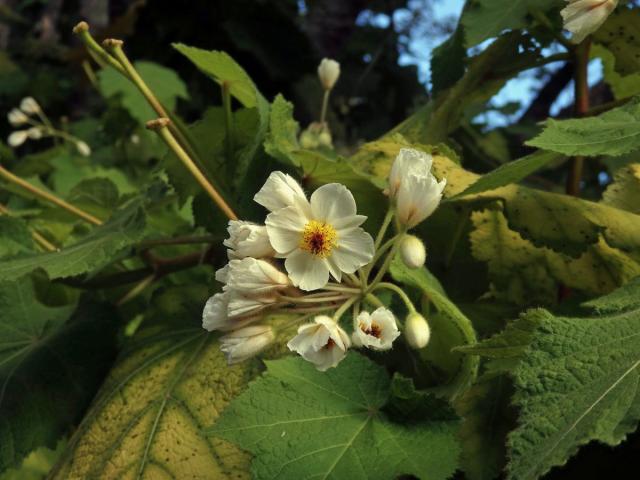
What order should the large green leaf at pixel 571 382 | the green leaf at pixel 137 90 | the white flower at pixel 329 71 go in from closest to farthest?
the large green leaf at pixel 571 382 → the white flower at pixel 329 71 → the green leaf at pixel 137 90

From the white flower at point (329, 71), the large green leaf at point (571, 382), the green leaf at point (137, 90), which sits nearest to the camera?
the large green leaf at point (571, 382)

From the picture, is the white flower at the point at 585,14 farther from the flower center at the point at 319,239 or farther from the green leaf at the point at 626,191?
the flower center at the point at 319,239

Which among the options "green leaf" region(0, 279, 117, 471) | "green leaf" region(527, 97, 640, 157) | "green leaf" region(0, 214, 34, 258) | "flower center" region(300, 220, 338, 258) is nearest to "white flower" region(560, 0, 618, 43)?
"green leaf" region(527, 97, 640, 157)

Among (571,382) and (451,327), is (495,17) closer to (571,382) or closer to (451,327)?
(451,327)

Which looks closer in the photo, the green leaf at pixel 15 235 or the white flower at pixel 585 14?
the white flower at pixel 585 14

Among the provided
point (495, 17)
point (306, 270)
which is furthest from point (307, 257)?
point (495, 17)

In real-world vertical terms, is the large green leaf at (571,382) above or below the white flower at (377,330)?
above

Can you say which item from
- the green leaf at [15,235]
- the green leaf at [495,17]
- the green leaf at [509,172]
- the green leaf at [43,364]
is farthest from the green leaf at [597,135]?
the green leaf at [15,235]

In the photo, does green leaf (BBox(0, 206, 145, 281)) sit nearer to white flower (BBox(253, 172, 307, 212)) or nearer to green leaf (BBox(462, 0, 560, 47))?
white flower (BBox(253, 172, 307, 212))
